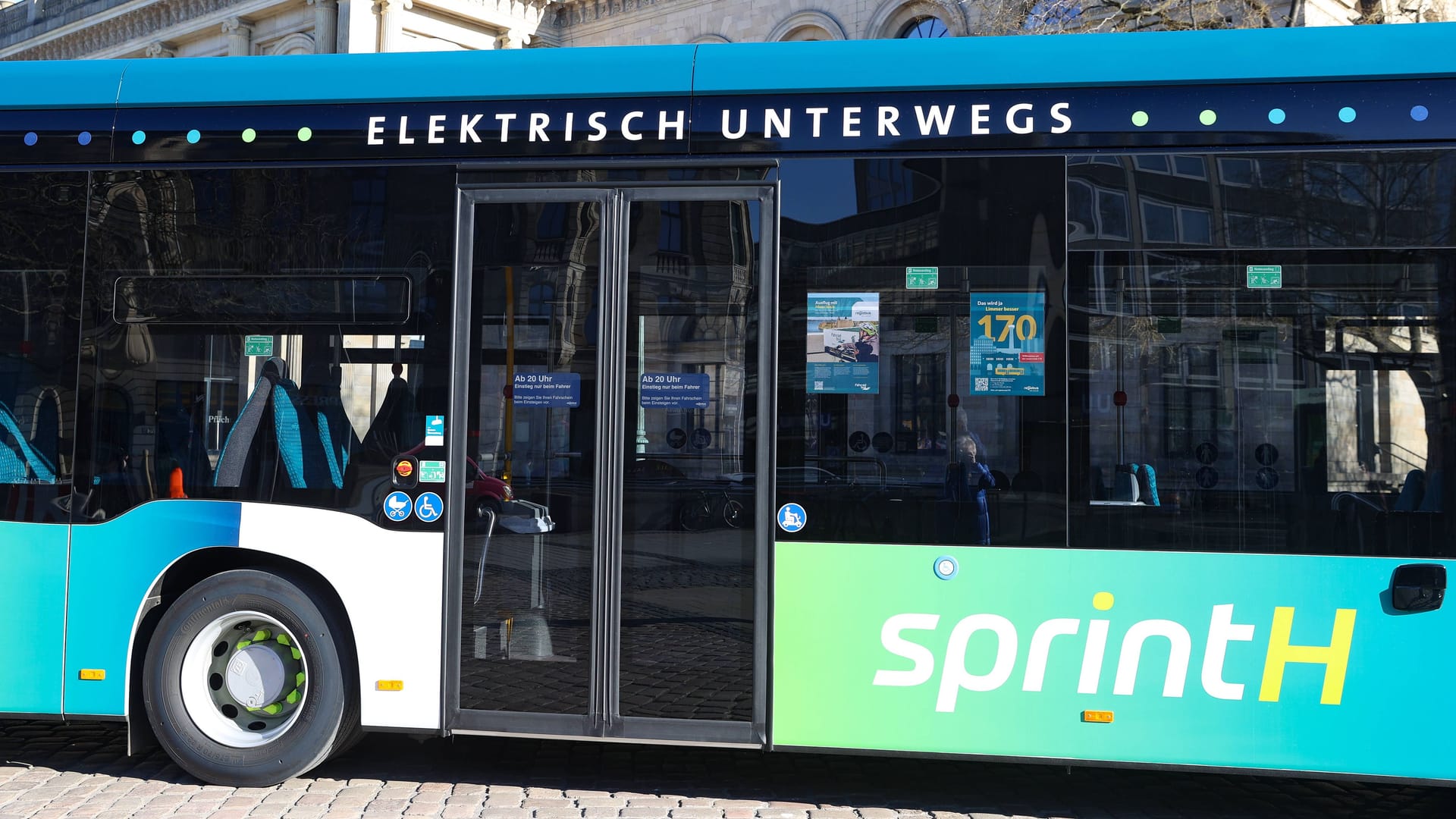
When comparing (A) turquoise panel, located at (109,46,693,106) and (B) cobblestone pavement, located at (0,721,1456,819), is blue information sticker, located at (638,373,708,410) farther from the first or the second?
(B) cobblestone pavement, located at (0,721,1456,819)

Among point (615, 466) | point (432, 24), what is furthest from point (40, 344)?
point (432, 24)

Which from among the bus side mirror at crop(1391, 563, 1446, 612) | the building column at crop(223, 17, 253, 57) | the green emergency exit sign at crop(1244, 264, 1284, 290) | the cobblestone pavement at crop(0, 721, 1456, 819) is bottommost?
the cobblestone pavement at crop(0, 721, 1456, 819)

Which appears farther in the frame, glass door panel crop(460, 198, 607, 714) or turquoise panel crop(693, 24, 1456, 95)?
glass door panel crop(460, 198, 607, 714)

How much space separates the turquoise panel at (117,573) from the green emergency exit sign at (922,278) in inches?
121

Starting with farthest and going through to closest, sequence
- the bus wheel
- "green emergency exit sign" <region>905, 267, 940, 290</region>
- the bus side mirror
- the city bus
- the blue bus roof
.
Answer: the bus wheel < "green emergency exit sign" <region>905, 267, 940, 290</region> < the blue bus roof < the city bus < the bus side mirror

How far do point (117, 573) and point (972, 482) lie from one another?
3.76 metres

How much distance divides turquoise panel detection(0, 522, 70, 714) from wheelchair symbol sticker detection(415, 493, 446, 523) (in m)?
1.63

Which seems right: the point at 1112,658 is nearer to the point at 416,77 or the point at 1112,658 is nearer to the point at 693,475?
the point at 693,475

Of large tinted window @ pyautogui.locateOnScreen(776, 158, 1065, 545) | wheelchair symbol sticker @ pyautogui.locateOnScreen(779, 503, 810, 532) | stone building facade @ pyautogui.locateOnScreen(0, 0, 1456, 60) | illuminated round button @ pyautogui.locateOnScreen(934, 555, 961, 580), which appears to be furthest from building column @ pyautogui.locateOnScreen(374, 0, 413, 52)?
illuminated round button @ pyautogui.locateOnScreen(934, 555, 961, 580)

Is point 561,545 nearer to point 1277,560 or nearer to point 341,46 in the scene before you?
point 1277,560

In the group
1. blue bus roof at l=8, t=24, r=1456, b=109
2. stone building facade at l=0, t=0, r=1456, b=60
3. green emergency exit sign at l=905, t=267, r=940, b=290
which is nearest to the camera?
A: blue bus roof at l=8, t=24, r=1456, b=109

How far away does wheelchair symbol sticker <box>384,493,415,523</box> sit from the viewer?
495 cm

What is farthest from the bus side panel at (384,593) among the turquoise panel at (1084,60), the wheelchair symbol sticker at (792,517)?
the turquoise panel at (1084,60)

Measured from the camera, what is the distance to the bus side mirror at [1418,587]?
4348mm
